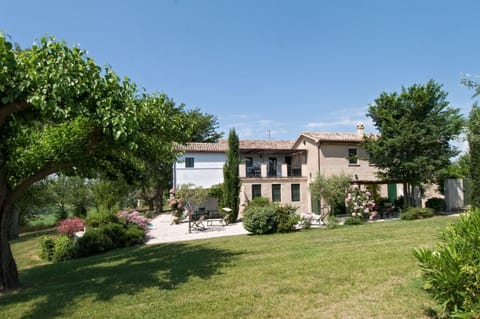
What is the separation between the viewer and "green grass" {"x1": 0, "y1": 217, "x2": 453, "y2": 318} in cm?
480

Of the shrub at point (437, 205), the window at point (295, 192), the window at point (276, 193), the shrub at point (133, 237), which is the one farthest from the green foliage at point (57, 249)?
the shrub at point (437, 205)

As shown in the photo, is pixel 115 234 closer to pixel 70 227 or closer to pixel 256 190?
pixel 70 227

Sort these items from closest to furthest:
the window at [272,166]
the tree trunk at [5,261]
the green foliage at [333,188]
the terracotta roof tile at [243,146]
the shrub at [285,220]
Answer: the tree trunk at [5,261]
the shrub at [285,220]
the green foliage at [333,188]
the terracotta roof tile at [243,146]
the window at [272,166]

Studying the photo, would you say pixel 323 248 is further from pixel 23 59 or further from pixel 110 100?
pixel 23 59

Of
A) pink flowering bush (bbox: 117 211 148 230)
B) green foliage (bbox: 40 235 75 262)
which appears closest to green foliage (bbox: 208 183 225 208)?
pink flowering bush (bbox: 117 211 148 230)

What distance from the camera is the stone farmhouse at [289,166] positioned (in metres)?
25.2

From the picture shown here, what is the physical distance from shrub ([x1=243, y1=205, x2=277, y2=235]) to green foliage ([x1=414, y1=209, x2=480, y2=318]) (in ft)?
36.7

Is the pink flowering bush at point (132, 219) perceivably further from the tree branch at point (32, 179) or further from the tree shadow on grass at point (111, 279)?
the tree branch at point (32, 179)

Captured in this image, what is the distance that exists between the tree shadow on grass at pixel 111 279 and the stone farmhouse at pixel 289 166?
51.3 ft

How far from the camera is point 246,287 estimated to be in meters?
5.99

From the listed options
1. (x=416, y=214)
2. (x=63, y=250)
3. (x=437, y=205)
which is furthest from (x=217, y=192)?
(x=437, y=205)

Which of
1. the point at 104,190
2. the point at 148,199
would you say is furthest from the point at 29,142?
the point at 148,199

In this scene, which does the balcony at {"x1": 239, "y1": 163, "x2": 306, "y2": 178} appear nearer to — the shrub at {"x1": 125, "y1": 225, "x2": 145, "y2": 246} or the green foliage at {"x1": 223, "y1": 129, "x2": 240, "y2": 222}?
the green foliage at {"x1": 223, "y1": 129, "x2": 240, "y2": 222}

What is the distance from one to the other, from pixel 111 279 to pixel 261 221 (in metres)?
8.35
